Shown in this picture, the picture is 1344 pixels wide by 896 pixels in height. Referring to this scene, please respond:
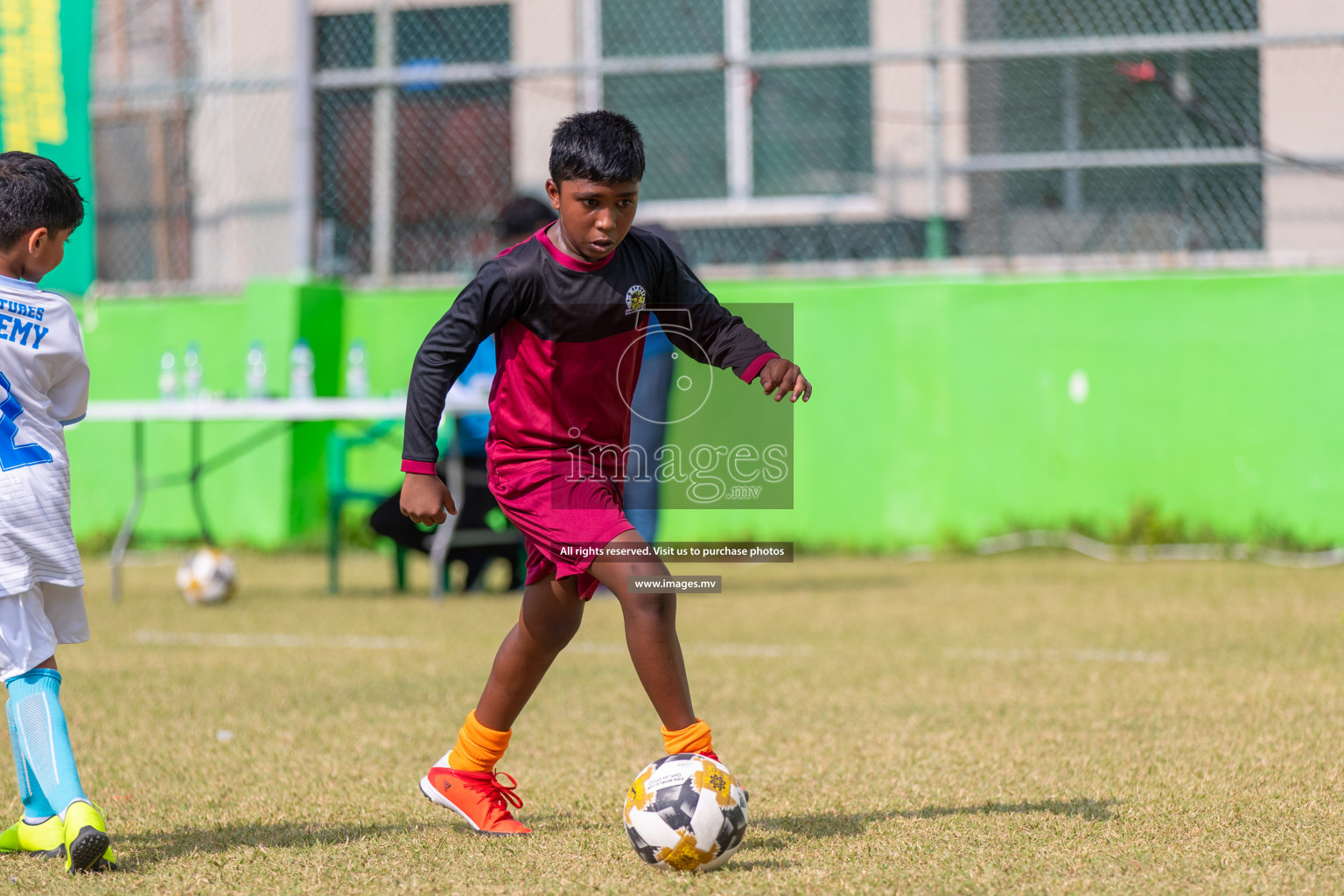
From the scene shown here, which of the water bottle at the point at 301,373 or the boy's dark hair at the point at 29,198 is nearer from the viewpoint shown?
the boy's dark hair at the point at 29,198

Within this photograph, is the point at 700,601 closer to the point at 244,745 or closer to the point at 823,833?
the point at 244,745

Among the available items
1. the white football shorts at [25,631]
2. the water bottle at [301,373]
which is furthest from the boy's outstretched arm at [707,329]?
the water bottle at [301,373]

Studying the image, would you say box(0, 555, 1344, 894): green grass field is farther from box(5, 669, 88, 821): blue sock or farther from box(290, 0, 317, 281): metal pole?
box(290, 0, 317, 281): metal pole

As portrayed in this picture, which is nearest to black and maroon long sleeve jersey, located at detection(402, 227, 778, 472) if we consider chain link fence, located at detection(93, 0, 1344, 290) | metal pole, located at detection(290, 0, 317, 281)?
chain link fence, located at detection(93, 0, 1344, 290)

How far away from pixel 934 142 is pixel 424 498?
6.73 meters

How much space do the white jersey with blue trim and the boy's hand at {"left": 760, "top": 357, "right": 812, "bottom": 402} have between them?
4.64 ft

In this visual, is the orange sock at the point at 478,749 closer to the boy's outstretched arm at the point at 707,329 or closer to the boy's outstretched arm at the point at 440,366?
the boy's outstretched arm at the point at 440,366

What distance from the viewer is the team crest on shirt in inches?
124

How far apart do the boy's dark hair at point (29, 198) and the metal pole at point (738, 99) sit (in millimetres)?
7310

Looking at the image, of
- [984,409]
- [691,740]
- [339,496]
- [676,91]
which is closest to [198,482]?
[339,496]

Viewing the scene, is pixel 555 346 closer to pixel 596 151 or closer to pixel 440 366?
pixel 440 366

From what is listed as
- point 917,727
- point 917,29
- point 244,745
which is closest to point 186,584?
point 244,745

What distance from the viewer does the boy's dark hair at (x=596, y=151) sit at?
301cm

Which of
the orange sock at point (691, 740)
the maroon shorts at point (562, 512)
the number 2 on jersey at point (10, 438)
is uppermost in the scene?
the number 2 on jersey at point (10, 438)
